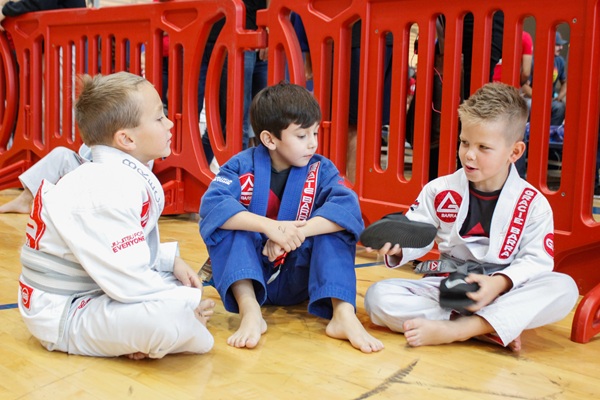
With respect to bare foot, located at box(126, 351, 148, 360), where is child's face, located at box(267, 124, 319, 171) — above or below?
above

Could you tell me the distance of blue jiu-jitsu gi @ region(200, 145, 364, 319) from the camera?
1.93m

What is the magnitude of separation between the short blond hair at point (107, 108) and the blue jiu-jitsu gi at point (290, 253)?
38 cm

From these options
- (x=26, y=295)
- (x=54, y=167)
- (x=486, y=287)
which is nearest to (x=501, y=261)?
(x=486, y=287)

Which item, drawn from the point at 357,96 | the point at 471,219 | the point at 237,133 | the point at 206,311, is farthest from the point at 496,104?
the point at 237,133

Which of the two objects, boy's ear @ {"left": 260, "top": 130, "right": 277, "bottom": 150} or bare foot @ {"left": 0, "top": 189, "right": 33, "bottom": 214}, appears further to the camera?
bare foot @ {"left": 0, "top": 189, "right": 33, "bottom": 214}

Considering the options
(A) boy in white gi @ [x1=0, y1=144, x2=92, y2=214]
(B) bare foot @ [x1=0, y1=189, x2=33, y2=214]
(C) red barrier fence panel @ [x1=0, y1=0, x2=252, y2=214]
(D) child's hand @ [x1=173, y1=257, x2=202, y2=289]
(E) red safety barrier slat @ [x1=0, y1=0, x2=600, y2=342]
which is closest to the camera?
(D) child's hand @ [x1=173, y1=257, x2=202, y2=289]

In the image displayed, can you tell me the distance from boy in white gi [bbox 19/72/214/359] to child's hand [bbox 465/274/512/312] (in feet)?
2.14

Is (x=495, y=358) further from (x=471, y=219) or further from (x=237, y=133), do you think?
(x=237, y=133)

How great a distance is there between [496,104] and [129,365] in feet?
3.66

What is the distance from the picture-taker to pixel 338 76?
296 cm

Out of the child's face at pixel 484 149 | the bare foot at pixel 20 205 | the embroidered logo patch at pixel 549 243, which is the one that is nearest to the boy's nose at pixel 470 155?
the child's face at pixel 484 149

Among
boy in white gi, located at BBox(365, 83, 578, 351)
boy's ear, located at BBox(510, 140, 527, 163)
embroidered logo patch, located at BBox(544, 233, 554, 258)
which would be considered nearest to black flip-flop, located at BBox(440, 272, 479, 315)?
boy in white gi, located at BBox(365, 83, 578, 351)

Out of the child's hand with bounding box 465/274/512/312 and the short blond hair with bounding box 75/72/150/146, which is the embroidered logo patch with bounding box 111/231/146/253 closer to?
the short blond hair with bounding box 75/72/150/146

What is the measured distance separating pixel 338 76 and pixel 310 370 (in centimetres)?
162
